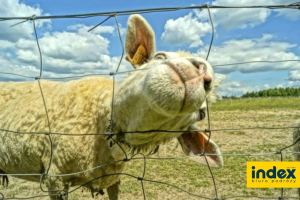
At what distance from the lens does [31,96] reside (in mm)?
3742

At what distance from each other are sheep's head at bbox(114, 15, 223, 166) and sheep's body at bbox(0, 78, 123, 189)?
467 mm

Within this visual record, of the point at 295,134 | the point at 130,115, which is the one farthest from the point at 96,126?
the point at 295,134

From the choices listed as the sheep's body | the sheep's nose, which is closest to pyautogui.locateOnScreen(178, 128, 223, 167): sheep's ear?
the sheep's body

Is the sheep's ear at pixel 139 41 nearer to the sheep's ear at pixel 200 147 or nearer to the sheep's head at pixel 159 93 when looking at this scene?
the sheep's head at pixel 159 93

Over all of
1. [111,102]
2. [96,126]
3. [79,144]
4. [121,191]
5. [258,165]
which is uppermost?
[111,102]

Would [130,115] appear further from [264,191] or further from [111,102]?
[264,191]

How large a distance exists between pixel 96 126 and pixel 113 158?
0.39m

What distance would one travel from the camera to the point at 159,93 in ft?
5.94

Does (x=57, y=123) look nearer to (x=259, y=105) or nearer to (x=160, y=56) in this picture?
(x=160, y=56)

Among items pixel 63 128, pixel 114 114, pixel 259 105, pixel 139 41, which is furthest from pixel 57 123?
pixel 259 105

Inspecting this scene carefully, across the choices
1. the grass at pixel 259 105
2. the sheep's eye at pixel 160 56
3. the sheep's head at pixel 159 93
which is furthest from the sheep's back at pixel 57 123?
the grass at pixel 259 105

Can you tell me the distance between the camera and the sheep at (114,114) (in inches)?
72.6

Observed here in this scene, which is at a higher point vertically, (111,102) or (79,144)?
(111,102)

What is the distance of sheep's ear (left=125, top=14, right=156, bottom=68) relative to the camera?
2559 mm
